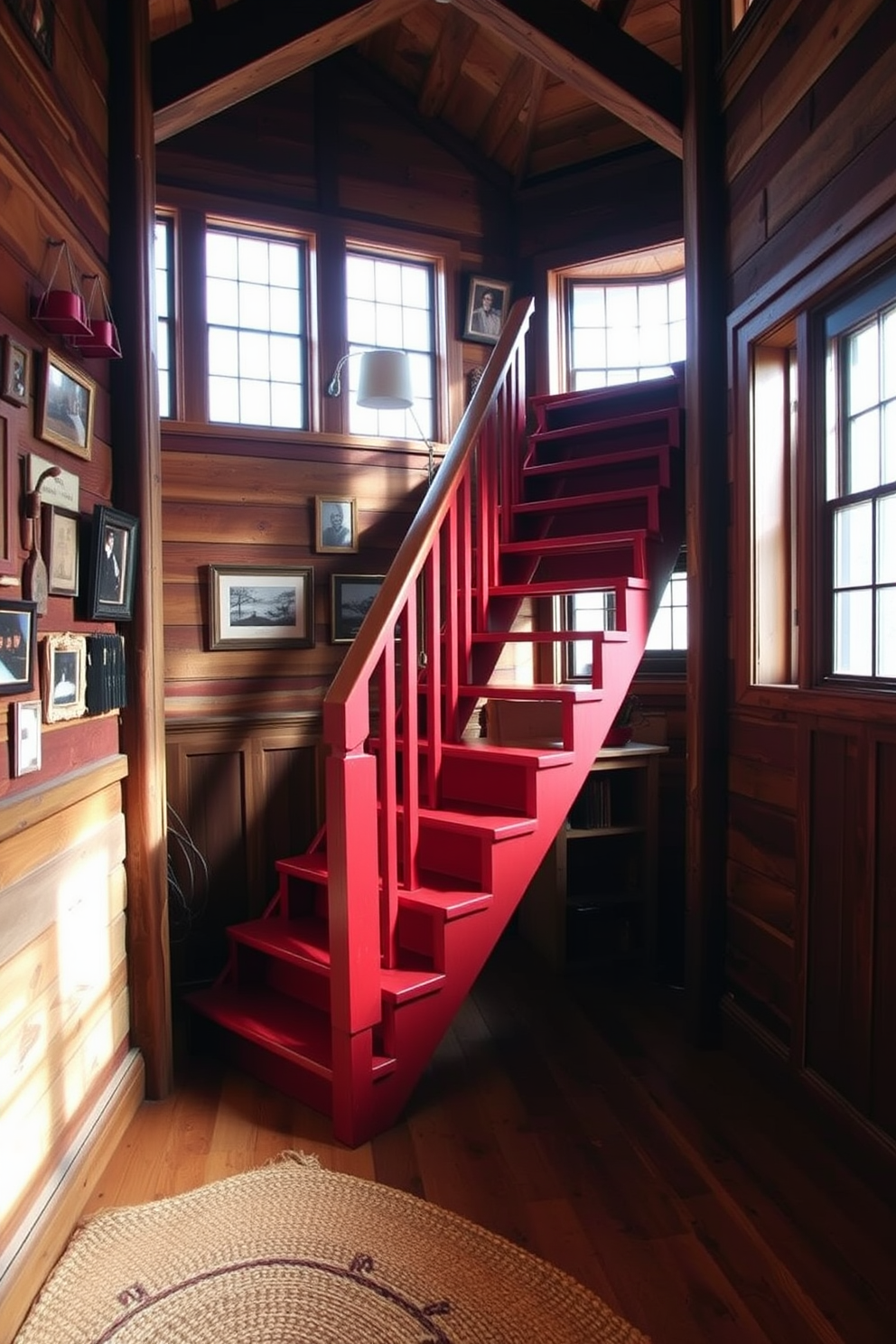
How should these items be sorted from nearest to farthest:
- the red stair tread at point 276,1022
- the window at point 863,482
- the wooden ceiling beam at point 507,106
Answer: the window at point 863,482, the red stair tread at point 276,1022, the wooden ceiling beam at point 507,106

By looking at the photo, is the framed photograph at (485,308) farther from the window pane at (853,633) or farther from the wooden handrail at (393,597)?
the window pane at (853,633)

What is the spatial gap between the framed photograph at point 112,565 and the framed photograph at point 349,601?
1260 millimetres

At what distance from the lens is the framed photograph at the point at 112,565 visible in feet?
6.96

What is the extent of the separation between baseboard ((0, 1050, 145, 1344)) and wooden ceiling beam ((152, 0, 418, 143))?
2.86m

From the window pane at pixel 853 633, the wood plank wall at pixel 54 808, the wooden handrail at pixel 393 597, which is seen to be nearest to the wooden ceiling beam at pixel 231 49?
the wood plank wall at pixel 54 808

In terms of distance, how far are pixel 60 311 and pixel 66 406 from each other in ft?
0.75

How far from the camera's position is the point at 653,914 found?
338 centimetres

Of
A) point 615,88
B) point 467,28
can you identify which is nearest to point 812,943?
point 615,88

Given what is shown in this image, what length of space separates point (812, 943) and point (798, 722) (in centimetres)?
61

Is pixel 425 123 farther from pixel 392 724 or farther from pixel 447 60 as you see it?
pixel 392 724

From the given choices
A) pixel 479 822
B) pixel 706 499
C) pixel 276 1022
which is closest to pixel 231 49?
pixel 706 499

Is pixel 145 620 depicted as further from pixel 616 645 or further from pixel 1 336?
pixel 616 645

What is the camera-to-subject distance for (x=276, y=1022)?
255 centimetres

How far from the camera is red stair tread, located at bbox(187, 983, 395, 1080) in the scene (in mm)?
2332
